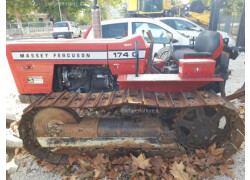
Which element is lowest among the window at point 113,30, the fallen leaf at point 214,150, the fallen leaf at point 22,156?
the fallen leaf at point 22,156

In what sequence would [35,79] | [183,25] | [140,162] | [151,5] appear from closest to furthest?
1. [140,162]
2. [35,79]
3. [183,25]
4. [151,5]

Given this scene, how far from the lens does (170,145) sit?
2723mm

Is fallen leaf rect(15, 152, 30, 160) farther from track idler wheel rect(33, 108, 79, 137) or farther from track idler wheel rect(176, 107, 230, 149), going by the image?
track idler wheel rect(176, 107, 230, 149)

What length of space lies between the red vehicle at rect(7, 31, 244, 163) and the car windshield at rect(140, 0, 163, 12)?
1050 centimetres

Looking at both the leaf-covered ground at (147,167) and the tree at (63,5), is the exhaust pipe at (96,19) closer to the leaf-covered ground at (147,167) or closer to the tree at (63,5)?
the leaf-covered ground at (147,167)

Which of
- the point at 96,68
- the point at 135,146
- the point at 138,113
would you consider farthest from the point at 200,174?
the point at 96,68

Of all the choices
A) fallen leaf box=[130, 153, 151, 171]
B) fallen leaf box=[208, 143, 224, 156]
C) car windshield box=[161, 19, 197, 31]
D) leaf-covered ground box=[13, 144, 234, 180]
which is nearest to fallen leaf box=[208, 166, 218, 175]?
leaf-covered ground box=[13, 144, 234, 180]

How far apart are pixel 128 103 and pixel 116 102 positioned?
0.53ft

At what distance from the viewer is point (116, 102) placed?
2518 millimetres

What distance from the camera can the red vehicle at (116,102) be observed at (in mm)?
2680

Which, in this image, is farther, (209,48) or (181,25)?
(181,25)

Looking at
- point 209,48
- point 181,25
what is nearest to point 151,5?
point 181,25

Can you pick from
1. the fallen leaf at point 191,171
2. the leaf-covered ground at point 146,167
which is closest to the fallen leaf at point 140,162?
the leaf-covered ground at point 146,167

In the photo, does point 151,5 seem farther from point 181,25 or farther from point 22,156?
point 22,156
